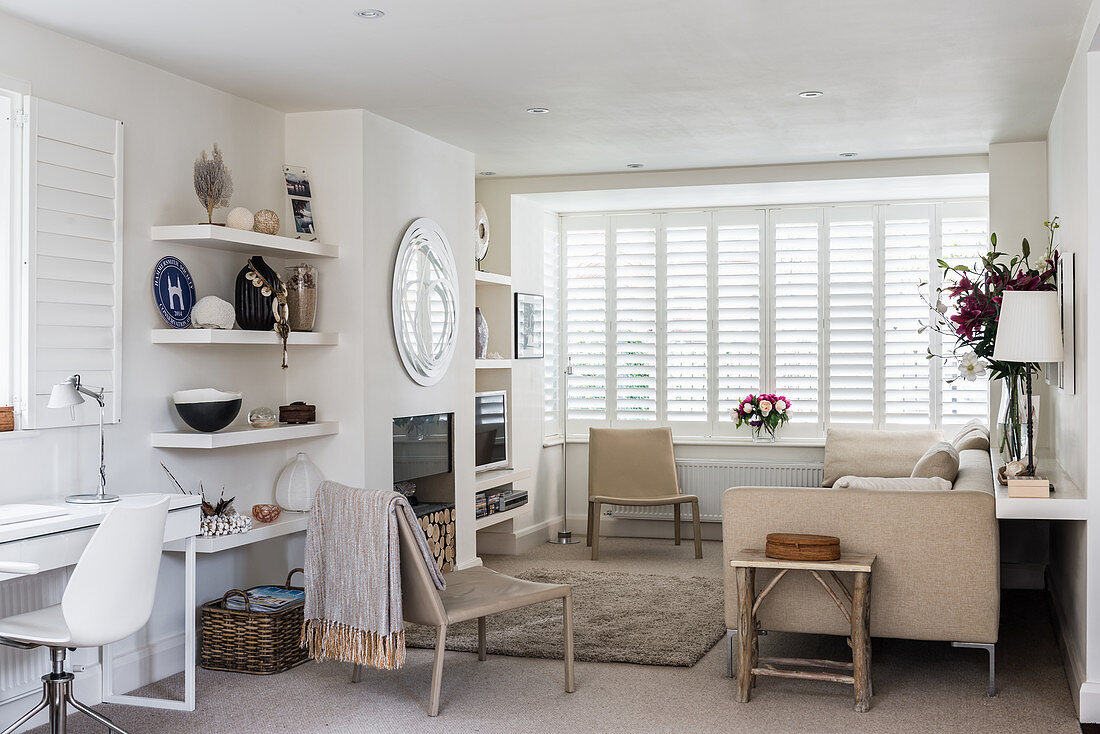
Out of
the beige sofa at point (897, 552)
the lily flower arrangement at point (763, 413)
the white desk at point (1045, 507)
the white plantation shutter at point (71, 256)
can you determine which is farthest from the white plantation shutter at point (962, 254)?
the white plantation shutter at point (71, 256)

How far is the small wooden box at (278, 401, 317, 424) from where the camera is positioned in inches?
184

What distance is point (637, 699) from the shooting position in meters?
3.82

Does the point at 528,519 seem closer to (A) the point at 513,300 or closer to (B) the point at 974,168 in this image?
(A) the point at 513,300

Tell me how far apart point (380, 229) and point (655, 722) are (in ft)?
8.61

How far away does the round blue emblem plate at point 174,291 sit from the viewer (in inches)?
162

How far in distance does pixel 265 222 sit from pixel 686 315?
11.9ft

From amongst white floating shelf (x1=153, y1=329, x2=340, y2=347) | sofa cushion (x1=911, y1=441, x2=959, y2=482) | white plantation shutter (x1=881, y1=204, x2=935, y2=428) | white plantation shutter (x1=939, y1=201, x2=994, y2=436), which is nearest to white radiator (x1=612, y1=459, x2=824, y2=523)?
white plantation shutter (x1=881, y1=204, x2=935, y2=428)

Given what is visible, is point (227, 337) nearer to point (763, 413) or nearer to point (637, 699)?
point (637, 699)

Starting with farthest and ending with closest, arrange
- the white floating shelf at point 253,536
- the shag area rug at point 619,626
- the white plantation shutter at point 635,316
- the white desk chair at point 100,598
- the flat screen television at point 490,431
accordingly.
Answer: the white plantation shutter at point 635,316, the flat screen television at point 490,431, the shag area rug at point 619,626, the white floating shelf at point 253,536, the white desk chair at point 100,598

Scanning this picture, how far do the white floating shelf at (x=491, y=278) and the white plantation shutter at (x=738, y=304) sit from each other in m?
1.62

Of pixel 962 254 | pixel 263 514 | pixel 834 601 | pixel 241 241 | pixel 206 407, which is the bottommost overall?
pixel 834 601

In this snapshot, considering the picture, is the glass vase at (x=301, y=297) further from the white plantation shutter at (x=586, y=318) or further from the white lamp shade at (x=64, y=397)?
the white plantation shutter at (x=586, y=318)

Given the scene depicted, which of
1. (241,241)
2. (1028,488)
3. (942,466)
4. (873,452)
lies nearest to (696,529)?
(873,452)

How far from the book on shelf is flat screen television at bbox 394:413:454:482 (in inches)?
36.5
